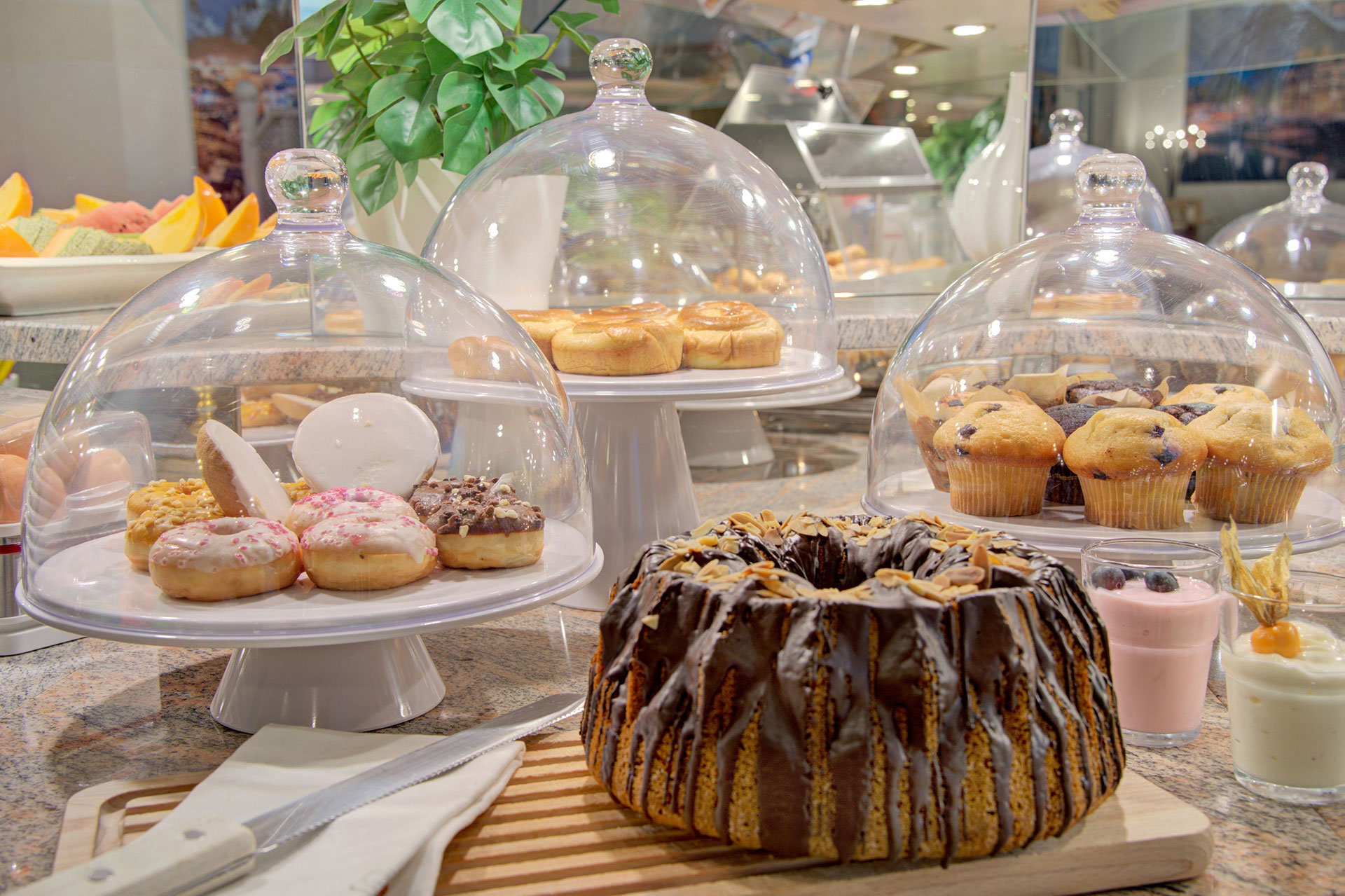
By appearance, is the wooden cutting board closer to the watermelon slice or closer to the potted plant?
the potted plant

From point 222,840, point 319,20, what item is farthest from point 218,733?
point 319,20

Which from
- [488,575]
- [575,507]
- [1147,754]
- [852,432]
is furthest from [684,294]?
[852,432]

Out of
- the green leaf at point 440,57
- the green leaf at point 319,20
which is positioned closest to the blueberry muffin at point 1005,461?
the green leaf at point 440,57

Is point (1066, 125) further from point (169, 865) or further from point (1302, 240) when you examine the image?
point (169, 865)

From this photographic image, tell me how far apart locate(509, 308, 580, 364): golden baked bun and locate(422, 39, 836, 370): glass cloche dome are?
0.16 ft

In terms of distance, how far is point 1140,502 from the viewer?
1012 mm

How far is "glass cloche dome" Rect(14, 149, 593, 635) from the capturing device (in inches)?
36.2

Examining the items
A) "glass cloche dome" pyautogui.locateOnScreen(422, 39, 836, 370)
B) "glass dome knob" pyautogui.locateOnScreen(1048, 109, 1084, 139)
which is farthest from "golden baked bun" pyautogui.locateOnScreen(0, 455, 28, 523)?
"glass dome knob" pyautogui.locateOnScreen(1048, 109, 1084, 139)

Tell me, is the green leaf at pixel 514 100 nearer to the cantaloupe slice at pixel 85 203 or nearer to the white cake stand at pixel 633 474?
the white cake stand at pixel 633 474

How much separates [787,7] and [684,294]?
1.36 meters

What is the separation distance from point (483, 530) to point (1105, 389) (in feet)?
2.10

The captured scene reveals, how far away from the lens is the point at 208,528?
2.67 feet

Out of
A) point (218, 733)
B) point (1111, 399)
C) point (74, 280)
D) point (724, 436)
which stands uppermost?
point (74, 280)

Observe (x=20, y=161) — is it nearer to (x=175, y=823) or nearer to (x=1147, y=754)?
(x=175, y=823)
